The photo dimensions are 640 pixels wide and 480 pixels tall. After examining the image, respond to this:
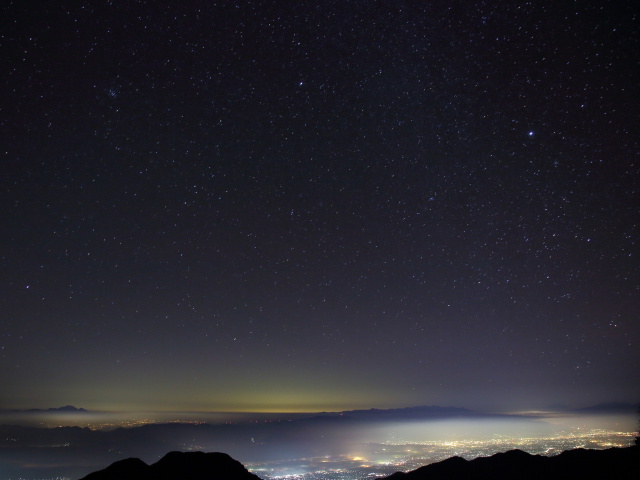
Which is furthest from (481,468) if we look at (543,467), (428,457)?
(428,457)

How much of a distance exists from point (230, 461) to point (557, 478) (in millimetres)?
23107

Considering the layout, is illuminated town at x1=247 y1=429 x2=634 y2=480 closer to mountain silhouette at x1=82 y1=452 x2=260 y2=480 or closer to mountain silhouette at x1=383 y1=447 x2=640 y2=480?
mountain silhouette at x1=383 y1=447 x2=640 y2=480

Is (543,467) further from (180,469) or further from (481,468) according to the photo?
(180,469)

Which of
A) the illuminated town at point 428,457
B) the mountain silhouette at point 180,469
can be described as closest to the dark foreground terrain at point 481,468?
the mountain silhouette at point 180,469

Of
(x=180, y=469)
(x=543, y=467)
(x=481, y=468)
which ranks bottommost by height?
(x=481, y=468)

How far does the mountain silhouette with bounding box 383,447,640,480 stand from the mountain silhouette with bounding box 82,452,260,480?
13467mm

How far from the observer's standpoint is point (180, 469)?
28.7 metres

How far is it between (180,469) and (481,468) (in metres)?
23.0

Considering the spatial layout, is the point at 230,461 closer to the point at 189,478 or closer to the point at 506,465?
the point at 189,478

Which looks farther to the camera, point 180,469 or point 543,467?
point 543,467

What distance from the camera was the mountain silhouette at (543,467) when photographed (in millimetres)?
25750

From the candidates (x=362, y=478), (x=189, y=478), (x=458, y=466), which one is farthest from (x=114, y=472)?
(x=362, y=478)

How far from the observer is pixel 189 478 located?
27922mm

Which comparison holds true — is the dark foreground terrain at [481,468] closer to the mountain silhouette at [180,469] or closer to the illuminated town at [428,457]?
the mountain silhouette at [180,469]
